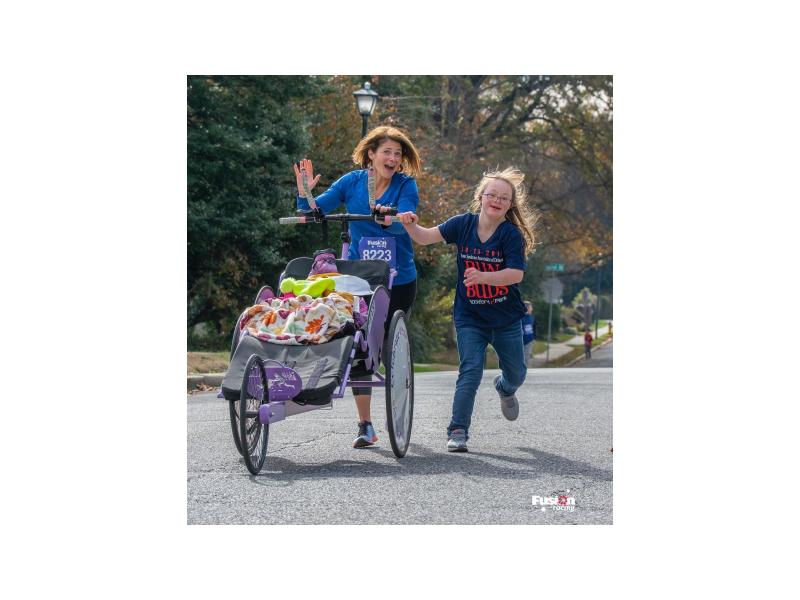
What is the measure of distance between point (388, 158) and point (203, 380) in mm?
5163

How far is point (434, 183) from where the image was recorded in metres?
20.5

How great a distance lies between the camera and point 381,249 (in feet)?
23.1

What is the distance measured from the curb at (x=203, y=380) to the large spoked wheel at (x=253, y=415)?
4716mm

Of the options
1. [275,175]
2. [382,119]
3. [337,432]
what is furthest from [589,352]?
[337,432]

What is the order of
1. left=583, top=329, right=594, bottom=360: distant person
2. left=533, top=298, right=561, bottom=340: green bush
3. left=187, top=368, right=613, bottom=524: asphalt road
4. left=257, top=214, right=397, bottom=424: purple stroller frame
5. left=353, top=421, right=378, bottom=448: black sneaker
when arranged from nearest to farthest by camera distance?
left=187, top=368, right=613, bottom=524: asphalt road, left=257, top=214, right=397, bottom=424: purple stroller frame, left=353, top=421, right=378, bottom=448: black sneaker, left=583, top=329, right=594, bottom=360: distant person, left=533, top=298, right=561, bottom=340: green bush

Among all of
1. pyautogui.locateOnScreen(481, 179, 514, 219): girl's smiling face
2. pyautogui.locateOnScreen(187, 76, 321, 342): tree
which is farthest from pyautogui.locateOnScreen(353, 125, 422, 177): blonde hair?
pyautogui.locateOnScreen(187, 76, 321, 342): tree

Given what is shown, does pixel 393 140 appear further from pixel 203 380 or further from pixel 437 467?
pixel 203 380

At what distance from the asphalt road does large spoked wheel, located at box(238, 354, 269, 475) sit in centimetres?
Answer: 10

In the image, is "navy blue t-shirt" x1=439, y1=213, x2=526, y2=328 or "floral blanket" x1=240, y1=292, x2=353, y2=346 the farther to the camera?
"navy blue t-shirt" x1=439, y1=213, x2=526, y2=328

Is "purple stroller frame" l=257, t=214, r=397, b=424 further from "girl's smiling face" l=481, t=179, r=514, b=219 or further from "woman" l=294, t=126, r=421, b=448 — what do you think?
"girl's smiling face" l=481, t=179, r=514, b=219

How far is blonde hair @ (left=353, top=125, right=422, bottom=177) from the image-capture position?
687 centimetres

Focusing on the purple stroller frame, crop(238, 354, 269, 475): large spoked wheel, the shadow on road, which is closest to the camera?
crop(238, 354, 269, 475): large spoked wheel
